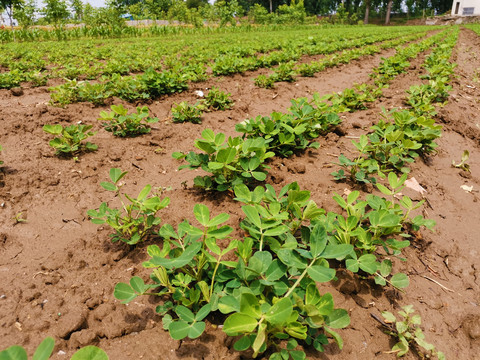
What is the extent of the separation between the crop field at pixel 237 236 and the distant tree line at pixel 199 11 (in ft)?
82.9

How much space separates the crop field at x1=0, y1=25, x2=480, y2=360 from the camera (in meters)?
1.22

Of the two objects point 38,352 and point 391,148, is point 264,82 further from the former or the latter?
point 38,352

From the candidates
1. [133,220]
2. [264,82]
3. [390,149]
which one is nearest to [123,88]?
[264,82]

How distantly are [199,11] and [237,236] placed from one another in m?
47.4

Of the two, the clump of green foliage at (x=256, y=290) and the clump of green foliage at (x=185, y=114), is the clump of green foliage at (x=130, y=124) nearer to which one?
the clump of green foliage at (x=185, y=114)

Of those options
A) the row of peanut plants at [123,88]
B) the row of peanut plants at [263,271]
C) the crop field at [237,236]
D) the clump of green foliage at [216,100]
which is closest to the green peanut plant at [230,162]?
the crop field at [237,236]

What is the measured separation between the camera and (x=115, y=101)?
168 inches

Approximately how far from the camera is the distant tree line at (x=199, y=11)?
2414cm

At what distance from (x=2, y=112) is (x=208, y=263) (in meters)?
3.65

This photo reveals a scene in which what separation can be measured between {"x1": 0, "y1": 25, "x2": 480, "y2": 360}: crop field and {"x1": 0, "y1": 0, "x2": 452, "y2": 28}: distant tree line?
25266 millimetres

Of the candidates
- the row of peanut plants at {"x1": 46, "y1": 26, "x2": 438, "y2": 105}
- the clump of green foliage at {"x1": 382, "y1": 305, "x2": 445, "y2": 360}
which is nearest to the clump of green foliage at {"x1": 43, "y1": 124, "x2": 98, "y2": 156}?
the row of peanut plants at {"x1": 46, "y1": 26, "x2": 438, "y2": 105}

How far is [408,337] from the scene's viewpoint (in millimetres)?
1248

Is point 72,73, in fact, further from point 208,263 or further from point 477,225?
point 477,225

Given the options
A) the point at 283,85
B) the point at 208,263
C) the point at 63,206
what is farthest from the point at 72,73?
the point at 208,263
